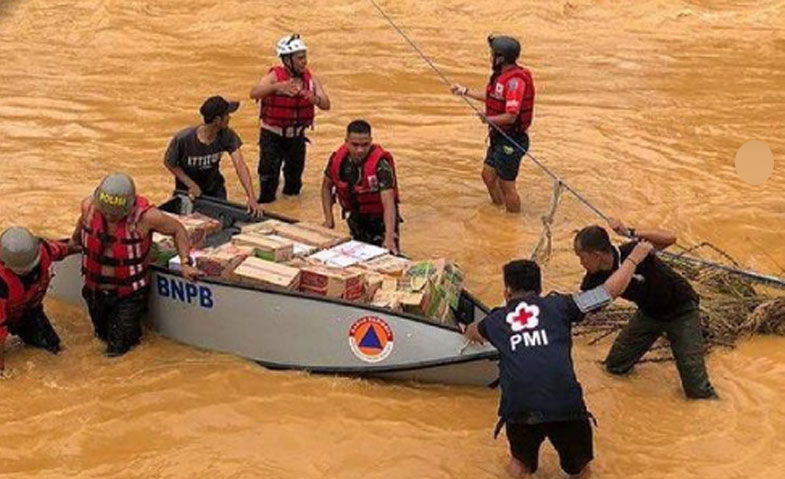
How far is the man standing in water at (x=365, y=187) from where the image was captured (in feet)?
27.3

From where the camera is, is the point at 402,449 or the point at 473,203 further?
the point at 473,203

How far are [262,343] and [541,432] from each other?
Result: 7.54 feet

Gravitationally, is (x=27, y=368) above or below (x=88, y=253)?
below

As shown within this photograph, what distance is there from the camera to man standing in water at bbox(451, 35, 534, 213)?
9797 millimetres

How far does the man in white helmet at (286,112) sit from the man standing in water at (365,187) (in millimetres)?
1645

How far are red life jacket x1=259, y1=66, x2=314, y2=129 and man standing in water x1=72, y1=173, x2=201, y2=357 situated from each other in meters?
2.87

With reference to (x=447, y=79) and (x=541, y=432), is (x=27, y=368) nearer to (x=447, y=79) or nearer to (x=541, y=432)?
(x=541, y=432)

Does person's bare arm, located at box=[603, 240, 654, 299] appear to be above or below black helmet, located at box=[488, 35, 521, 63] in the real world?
below

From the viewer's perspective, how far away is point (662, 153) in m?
12.9

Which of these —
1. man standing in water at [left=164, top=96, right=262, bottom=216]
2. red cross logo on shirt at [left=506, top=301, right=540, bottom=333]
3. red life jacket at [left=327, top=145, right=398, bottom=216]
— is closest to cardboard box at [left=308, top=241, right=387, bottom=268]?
red life jacket at [left=327, top=145, right=398, bottom=216]

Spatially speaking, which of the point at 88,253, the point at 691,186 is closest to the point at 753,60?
the point at 691,186

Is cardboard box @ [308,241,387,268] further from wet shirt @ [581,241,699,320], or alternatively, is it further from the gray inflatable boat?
wet shirt @ [581,241,699,320]

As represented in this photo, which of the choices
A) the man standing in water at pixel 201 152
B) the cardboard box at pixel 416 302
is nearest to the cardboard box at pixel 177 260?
the man standing in water at pixel 201 152

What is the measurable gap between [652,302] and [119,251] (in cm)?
350
